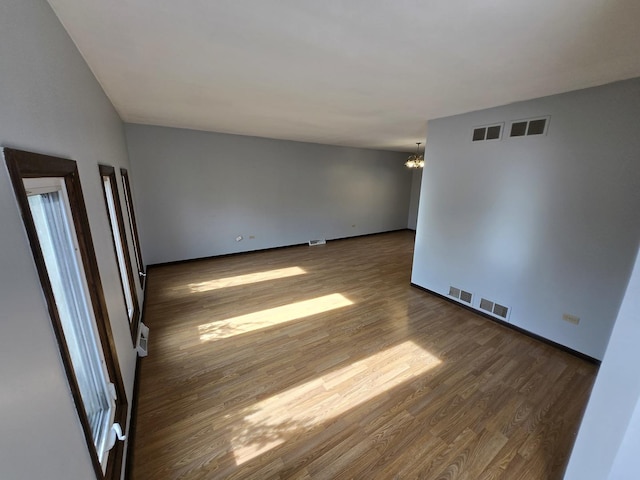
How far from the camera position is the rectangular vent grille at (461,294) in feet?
11.6

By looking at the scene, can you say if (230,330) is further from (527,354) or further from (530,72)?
(530,72)

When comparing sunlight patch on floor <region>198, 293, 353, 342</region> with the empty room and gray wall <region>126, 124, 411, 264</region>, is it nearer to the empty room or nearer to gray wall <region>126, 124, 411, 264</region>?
the empty room

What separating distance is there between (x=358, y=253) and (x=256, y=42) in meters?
4.93

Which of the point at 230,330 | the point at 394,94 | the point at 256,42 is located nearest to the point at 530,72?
the point at 394,94

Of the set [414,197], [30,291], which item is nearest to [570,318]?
[30,291]

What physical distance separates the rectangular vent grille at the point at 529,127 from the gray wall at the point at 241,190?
421cm

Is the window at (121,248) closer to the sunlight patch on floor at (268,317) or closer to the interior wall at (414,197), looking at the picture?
the sunlight patch on floor at (268,317)

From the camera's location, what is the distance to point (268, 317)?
328 centimetres

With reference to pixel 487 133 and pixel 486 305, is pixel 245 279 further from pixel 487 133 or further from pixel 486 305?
pixel 487 133

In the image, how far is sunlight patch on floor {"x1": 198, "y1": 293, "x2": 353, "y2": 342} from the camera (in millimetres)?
2947

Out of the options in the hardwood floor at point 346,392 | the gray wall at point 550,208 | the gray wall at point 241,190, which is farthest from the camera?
the gray wall at point 241,190

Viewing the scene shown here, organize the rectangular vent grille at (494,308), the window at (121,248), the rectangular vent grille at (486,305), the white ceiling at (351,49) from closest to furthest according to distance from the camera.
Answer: the white ceiling at (351,49), the window at (121,248), the rectangular vent grille at (494,308), the rectangular vent grille at (486,305)

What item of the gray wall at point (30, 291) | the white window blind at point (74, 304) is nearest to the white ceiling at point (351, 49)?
the gray wall at point (30, 291)

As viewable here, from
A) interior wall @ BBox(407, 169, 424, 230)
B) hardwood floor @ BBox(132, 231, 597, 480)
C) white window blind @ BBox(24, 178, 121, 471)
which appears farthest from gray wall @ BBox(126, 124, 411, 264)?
white window blind @ BBox(24, 178, 121, 471)
